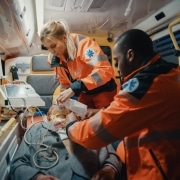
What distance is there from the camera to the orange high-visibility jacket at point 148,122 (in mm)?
1217

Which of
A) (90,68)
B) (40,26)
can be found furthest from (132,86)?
(40,26)

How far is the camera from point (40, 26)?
4.17m

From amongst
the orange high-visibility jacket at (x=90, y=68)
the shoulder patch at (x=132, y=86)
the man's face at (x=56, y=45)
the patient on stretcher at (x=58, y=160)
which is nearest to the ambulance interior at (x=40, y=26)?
the patient on stretcher at (x=58, y=160)

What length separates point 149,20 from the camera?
3947 millimetres

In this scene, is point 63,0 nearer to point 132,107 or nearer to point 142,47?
point 142,47

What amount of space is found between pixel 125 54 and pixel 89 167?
35.1 inches

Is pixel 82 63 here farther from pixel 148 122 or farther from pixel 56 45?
pixel 148 122

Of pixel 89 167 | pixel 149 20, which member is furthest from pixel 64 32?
pixel 149 20

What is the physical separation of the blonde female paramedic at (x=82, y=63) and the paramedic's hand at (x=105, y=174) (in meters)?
0.85

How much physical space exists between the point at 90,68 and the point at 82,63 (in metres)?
0.11

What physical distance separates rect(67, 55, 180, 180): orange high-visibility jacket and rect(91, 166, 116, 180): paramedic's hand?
136 mm

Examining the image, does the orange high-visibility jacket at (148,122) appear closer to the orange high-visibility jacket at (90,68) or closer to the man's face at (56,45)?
the orange high-visibility jacket at (90,68)

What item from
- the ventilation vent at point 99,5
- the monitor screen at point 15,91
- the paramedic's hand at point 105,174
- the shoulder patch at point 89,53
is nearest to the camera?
the paramedic's hand at point 105,174

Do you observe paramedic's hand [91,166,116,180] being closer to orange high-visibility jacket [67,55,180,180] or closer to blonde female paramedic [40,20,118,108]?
orange high-visibility jacket [67,55,180,180]
